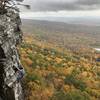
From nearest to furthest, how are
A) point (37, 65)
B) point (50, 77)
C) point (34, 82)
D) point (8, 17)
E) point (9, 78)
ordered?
point (9, 78), point (8, 17), point (34, 82), point (50, 77), point (37, 65)

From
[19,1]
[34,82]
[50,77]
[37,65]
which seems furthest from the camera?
[37,65]

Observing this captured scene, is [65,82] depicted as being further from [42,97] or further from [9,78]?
[9,78]

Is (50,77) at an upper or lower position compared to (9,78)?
lower

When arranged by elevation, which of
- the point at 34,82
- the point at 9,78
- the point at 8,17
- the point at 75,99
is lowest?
the point at 75,99

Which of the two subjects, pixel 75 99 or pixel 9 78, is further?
pixel 75 99

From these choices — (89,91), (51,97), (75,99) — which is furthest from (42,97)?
(89,91)

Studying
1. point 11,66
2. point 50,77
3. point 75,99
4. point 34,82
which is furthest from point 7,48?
point 50,77

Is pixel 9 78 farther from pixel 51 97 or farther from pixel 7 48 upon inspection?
pixel 51 97

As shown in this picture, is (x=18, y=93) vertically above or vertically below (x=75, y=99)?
above

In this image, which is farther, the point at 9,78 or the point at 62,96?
the point at 62,96
